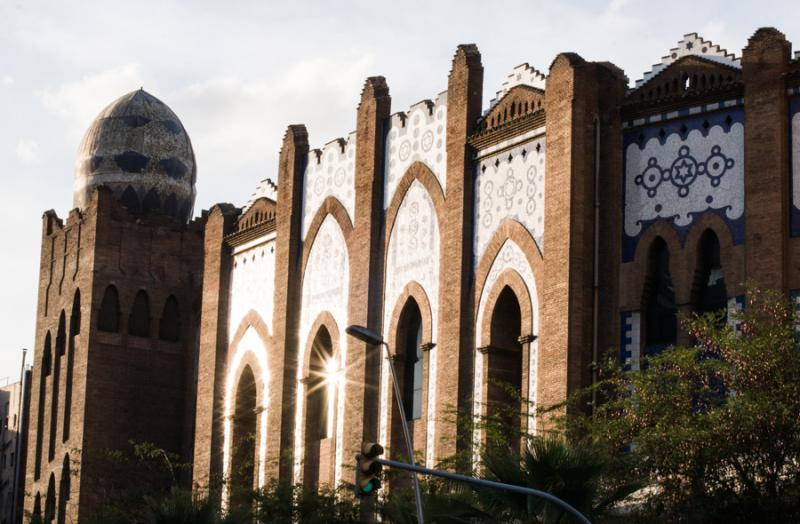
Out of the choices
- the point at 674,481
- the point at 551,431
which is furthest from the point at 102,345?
the point at 674,481

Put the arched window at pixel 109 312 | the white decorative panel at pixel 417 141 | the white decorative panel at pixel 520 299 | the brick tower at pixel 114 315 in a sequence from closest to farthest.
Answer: the white decorative panel at pixel 520 299 → the white decorative panel at pixel 417 141 → the brick tower at pixel 114 315 → the arched window at pixel 109 312

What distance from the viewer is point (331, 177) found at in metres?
39.8

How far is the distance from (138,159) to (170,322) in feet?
15.1

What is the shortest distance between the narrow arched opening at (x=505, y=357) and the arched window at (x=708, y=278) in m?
3.66

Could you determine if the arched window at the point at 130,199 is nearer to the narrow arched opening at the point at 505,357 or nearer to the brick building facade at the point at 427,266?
the brick building facade at the point at 427,266

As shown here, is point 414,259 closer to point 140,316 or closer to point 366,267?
point 366,267

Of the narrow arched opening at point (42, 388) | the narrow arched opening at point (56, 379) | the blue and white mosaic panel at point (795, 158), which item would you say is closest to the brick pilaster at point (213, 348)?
the narrow arched opening at point (56, 379)

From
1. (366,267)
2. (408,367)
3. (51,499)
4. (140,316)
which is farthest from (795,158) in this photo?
(51,499)

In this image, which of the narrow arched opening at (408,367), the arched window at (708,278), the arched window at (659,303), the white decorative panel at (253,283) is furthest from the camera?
the white decorative panel at (253,283)

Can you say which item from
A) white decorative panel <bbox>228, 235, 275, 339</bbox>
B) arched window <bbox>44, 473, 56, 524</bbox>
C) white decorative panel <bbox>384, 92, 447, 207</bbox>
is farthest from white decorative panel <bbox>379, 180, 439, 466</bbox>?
arched window <bbox>44, 473, 56, 524</bbox>

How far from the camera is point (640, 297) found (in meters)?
31.9

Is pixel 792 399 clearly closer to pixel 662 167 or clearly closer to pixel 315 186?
pixel 662 167

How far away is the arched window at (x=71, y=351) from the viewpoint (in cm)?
4728

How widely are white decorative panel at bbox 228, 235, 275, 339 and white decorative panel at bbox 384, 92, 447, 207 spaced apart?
465 centimetres
